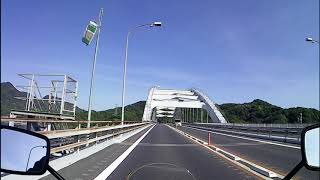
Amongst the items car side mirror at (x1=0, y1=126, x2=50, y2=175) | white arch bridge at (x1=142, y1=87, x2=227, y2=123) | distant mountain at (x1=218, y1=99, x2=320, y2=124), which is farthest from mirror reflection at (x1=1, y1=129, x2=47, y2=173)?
white arch bridge at (x1=142, y1=87, x2=227, y2=123)

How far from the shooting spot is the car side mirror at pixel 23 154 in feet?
13.0

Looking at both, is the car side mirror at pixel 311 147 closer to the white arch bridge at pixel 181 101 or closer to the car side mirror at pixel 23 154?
the car side mirror at pixel 23 154

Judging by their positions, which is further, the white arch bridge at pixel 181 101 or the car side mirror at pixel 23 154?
the white arch bridge at pixel 181 101

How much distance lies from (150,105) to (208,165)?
129764mm

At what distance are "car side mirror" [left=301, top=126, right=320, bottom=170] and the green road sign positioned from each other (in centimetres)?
2126

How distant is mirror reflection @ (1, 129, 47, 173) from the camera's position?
13.0 ft

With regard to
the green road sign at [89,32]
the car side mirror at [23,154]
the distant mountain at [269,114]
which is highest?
the distant mountain at [269,114]

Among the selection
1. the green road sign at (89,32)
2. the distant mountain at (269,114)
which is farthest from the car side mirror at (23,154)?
the distant mountain at (269,114)

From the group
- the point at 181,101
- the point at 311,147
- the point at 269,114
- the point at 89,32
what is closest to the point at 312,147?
the point at 311,147

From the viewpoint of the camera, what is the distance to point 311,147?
4309 mm

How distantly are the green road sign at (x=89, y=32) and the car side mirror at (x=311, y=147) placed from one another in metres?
21.3

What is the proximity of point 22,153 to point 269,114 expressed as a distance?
480 feet

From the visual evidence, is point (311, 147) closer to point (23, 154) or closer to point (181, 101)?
point (23, 154)

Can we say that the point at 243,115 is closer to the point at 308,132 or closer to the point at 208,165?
the point at 208,165
